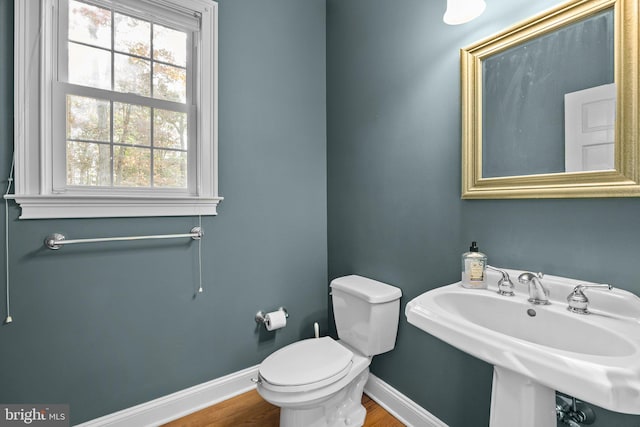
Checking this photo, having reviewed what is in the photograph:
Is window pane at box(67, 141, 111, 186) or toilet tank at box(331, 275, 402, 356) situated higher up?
window pane at box(67, 141, 111, 186)

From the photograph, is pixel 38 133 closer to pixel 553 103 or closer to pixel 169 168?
pixel 169 168

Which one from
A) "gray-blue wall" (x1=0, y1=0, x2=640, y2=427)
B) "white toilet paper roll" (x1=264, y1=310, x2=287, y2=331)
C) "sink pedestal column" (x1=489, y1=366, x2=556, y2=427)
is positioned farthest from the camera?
"white toilet paper roll" (x1=264, y1=310, x2=287, y2=331)

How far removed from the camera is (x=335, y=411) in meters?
1.46

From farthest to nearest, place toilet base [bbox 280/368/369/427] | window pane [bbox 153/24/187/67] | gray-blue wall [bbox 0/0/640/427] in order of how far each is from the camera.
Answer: window pane [bbox 153/24/187/67] < toilet base [bbox 280/368/369/427] < gray-blue wall [bbox 0/0/640/427]

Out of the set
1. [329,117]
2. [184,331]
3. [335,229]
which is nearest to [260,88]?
[329,117]

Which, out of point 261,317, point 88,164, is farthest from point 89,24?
point 261,317

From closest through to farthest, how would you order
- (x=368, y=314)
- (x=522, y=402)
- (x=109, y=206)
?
(x=522, y=402) < (x=109, y=206) < (x=368, y=314)

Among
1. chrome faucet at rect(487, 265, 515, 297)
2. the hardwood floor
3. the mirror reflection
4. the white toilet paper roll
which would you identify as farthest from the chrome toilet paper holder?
the mirror reflection

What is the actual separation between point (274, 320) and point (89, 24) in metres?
1.84

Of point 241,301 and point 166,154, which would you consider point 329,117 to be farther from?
point 241,301

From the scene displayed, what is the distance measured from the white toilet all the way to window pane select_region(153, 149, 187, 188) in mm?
1078

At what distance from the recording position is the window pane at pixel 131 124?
4.88 feet

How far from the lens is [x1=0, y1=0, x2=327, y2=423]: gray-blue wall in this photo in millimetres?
1283

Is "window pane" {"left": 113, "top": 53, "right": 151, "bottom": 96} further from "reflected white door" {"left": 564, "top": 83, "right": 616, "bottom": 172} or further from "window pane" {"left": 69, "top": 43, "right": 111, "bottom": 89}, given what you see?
"reflected white door" {"left": 564, "top": 83, "right": 616, "bottom": 172}
